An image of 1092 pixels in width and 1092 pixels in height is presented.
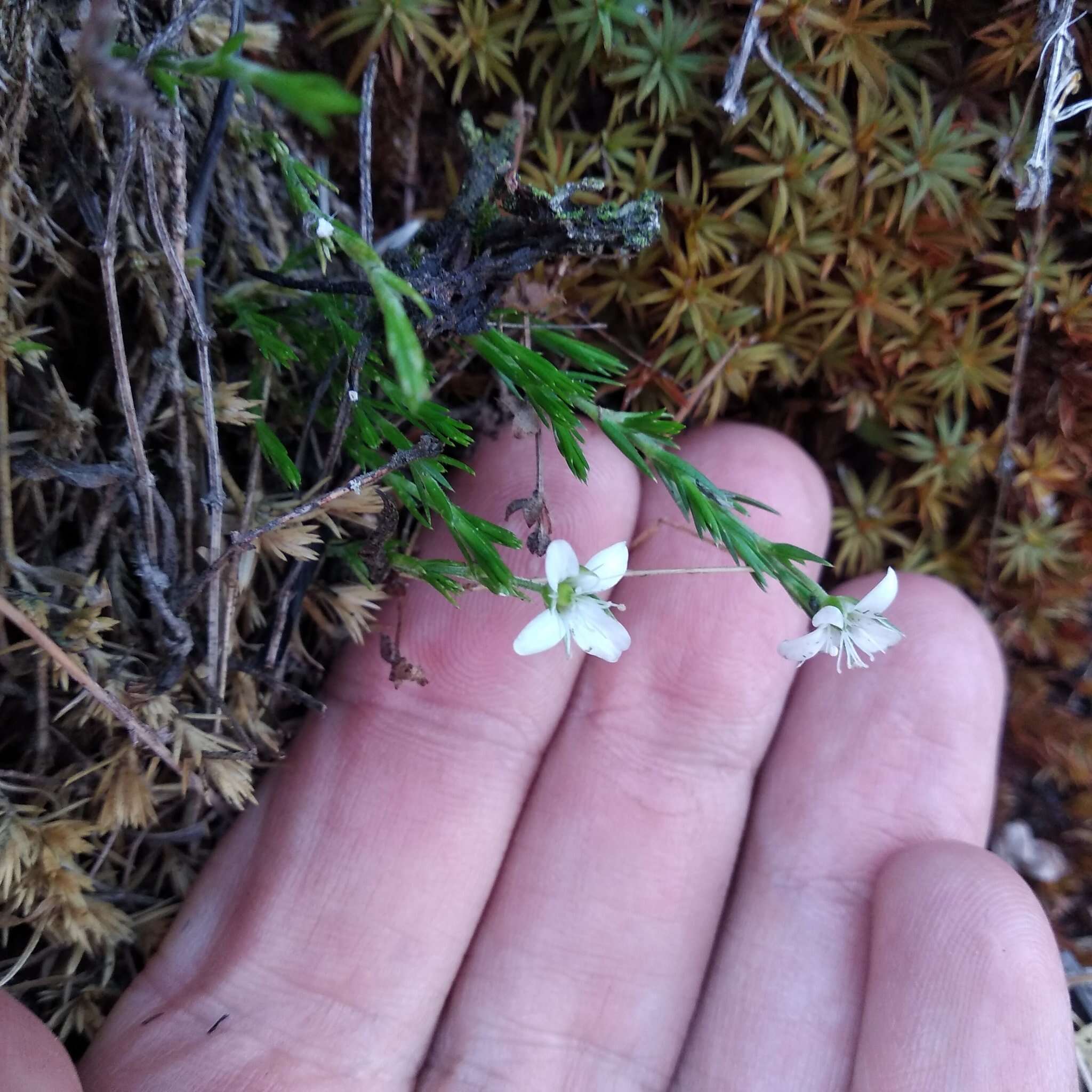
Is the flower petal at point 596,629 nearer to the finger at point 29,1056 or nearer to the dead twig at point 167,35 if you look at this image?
the dead twig at point 167,35

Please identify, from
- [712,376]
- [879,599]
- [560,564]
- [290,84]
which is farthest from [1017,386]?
[290,84]

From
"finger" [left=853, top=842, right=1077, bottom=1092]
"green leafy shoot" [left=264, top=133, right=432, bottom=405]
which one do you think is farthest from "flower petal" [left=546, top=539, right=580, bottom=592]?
"finger" [left=853, top=842, right=1077, bottom=1092]

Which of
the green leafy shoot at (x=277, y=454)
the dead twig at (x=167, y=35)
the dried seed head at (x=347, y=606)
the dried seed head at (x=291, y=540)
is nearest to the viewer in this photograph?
the dead twig at (x=167, y=35)

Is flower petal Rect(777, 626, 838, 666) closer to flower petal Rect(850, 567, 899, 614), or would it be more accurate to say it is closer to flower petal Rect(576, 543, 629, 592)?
flower petal Rect(850, 567, 899, 614)

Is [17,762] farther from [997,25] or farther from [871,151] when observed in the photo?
[997,25]

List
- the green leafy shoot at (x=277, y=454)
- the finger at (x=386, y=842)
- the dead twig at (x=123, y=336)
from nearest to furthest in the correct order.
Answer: the dead twig at (x=123, y=336) < the green leafy shoot at (x=277, y=454) < the finger at (x=386, y=842)

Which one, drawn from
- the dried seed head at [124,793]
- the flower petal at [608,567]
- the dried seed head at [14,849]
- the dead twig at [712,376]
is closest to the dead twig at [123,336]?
the dried seed head at [124,793]
